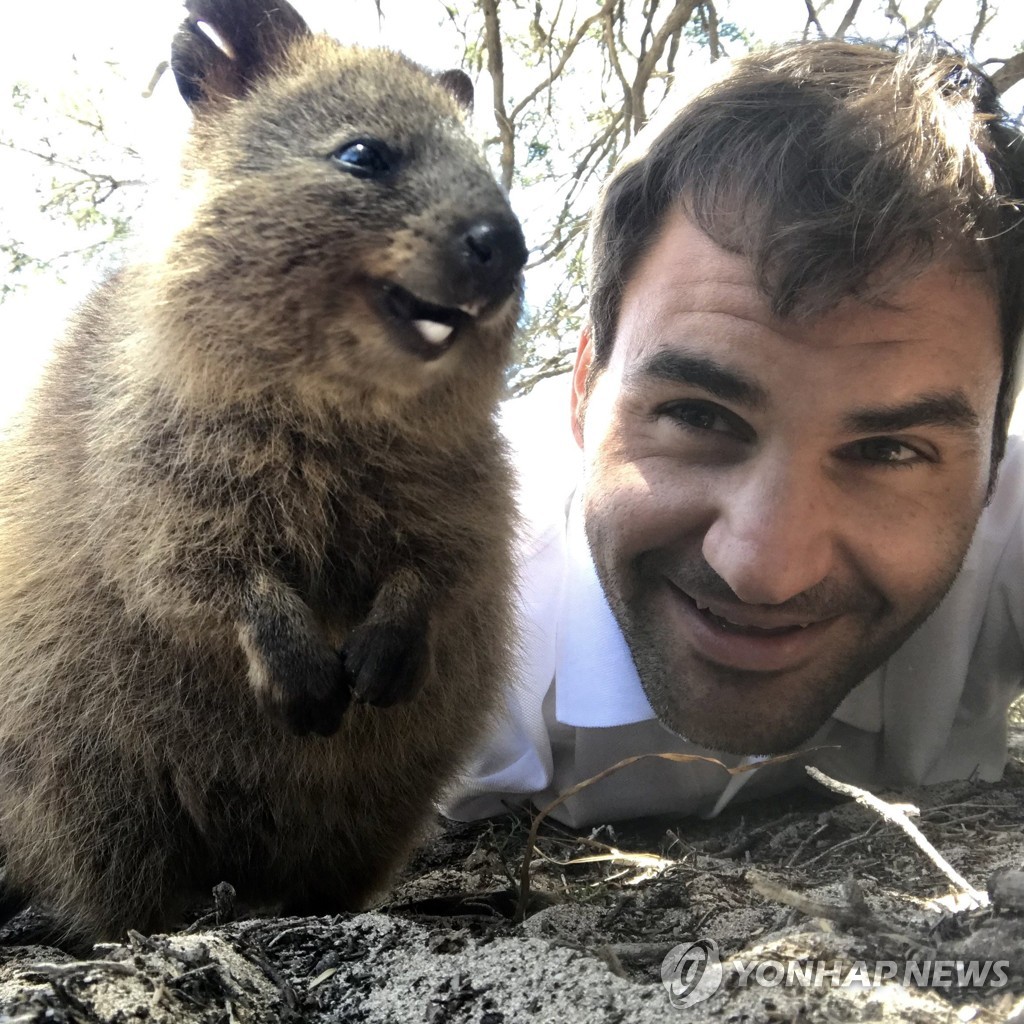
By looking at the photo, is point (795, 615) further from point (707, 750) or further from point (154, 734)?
point (154, 734)

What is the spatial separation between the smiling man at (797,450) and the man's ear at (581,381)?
17 centimetres

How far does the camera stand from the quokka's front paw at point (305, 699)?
1.97 metres

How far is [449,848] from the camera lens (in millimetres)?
3088

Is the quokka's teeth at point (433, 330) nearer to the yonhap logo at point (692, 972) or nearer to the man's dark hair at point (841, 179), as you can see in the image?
the man's dark hair at point (841, 179)

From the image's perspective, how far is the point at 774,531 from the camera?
232 centimetres

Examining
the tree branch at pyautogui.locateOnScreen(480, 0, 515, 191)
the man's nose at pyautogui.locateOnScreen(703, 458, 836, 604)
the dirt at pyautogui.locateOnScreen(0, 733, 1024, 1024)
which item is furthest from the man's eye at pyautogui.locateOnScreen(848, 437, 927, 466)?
the tree branch at pyautogui.locateOnScreen(480, 0, 515, 191)

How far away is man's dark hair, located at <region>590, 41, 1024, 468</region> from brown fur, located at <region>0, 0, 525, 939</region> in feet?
2.37

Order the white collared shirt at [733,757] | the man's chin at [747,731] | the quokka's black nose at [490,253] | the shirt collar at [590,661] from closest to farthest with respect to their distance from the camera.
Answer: the quokka's black nose at [490,253]
the man's chin at [747,731]
the white collared shirt at [733,757]
the shirt collar at [590,661]

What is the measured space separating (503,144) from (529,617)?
2.50 m

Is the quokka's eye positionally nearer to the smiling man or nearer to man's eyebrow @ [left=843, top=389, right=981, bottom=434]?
the smiling man

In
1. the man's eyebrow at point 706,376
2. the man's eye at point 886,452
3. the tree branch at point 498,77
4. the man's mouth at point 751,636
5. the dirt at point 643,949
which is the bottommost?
the dirt at point 643,949

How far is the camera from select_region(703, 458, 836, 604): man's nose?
232 centimetres

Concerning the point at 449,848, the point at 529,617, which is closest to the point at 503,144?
the point at 529,617

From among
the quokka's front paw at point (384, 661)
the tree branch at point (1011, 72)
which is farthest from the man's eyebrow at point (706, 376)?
the tree branch at point (1011, 72)
